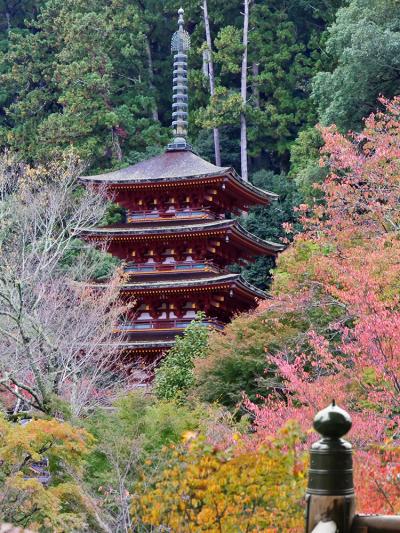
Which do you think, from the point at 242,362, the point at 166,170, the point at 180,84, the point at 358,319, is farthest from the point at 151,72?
the point at 358,319

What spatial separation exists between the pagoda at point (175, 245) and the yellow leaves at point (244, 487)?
18170 mm

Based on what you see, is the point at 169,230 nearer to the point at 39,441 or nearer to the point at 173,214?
the point at 173,214

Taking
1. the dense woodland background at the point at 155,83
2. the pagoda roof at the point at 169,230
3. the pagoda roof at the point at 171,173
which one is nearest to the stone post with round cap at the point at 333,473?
the pagoda roof at the point at 169,230

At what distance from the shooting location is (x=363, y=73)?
34781 mm

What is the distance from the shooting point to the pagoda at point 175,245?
94.2 ft

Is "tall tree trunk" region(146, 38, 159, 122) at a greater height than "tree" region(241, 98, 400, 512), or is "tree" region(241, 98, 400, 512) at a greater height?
"tree" region(241, 98, 400, 512)

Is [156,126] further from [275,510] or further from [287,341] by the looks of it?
[275,510]

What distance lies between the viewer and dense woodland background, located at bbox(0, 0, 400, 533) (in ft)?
42.0

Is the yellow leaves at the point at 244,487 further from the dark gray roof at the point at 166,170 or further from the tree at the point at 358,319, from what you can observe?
the dark gray roof at the point at 166,170

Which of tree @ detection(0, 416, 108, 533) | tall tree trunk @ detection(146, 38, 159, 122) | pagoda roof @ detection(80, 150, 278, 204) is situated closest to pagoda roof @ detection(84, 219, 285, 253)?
pagoda roof @ detection(80, 150, 278, 204)

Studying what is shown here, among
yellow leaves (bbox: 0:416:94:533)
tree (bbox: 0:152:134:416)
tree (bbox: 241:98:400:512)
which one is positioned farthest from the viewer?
tree (bbox: 0:152:134:416)

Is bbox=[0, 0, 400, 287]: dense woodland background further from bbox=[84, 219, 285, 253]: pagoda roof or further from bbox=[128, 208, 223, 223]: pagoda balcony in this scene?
bbox=[84, 219, 285, 253]: pagoda roof

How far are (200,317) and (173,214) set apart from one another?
13.1 feet

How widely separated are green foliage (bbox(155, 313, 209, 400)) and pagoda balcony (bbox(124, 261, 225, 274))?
335 cm
